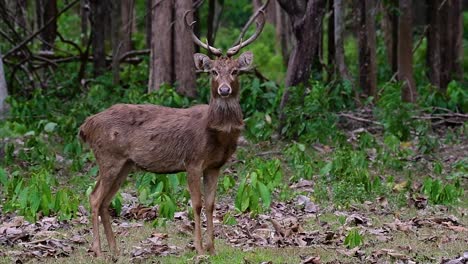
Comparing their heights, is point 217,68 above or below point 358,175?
above

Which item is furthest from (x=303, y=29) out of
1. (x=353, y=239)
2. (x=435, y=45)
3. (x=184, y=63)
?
(x=353, y=239)

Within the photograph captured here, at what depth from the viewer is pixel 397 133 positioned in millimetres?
14312

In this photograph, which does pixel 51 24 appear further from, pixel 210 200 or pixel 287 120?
pixel 210 200

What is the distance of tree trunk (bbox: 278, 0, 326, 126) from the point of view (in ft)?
49.0

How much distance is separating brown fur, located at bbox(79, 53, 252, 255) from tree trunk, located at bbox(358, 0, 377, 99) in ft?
30.3

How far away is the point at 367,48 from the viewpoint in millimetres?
17828

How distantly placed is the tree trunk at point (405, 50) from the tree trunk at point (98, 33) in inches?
234

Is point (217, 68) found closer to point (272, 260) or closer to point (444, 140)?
point (272, 260)

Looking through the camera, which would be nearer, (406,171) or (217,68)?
(217,68)

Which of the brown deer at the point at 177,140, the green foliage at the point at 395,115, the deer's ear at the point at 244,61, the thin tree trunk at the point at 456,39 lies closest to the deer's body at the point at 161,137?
the brown deer at the point at 177,140

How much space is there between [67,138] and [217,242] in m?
5.61

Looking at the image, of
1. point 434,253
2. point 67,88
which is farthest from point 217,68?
point 67,88

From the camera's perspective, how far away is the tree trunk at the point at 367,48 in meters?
17.5

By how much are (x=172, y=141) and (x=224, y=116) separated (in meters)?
0.56
